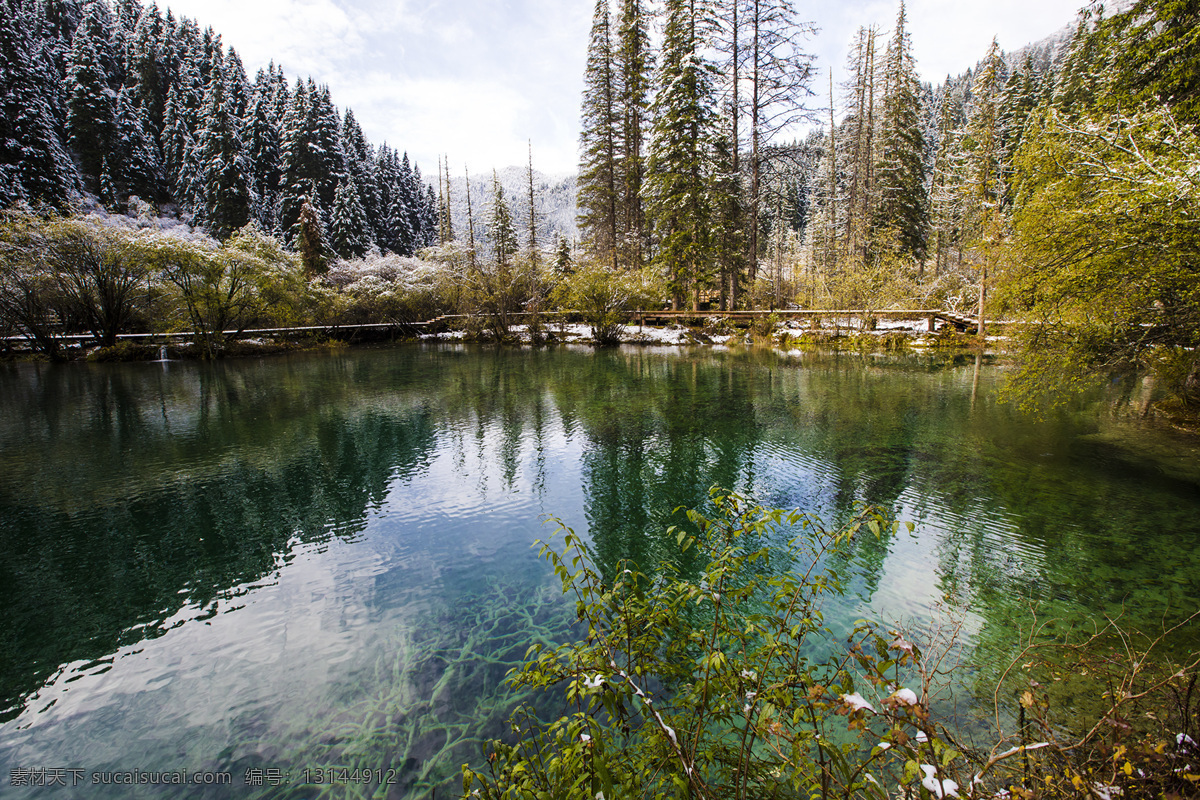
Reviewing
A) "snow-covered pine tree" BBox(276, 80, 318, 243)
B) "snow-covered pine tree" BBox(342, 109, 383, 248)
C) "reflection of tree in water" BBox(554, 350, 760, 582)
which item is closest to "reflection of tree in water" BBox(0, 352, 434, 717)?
"reflection of tree in water" BBox(554, 350, 760, 582)

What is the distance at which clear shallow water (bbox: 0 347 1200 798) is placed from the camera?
3.92 meters

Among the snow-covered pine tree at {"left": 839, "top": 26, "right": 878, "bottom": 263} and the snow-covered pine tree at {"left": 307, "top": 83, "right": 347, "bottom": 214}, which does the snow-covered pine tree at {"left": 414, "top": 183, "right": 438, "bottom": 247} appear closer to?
the snow-covered pine tree at {"left": 307, "top": 83, "right": 347, "bottom": 214}

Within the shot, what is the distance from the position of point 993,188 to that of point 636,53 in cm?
2224

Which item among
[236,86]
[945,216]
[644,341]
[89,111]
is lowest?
[644,341]

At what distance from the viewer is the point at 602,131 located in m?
34.1

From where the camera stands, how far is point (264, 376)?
20875 millimetres

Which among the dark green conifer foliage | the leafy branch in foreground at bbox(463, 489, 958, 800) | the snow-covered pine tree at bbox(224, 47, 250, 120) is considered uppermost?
the snow-covered pine tree at bbox(224, 47, 250, 120)

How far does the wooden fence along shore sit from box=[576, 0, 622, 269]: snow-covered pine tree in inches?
212

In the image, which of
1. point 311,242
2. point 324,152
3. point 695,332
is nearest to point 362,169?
point 324,152

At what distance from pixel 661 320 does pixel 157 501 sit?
2694 centimetres

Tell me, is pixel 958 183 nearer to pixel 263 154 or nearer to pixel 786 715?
pixel 786 715

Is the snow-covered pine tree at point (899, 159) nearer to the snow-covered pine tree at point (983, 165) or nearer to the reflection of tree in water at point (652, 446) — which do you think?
the snow-covered pine tree at point (983, 165)

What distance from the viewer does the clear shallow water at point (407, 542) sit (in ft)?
12.8

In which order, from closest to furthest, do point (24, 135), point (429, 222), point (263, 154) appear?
point (24, 135) → point (263, 154) → point (429, 222)
